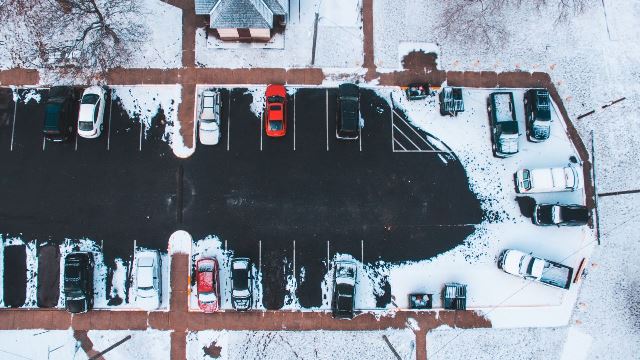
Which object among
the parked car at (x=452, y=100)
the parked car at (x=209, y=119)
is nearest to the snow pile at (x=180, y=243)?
the parked car at (x=209, y=119)

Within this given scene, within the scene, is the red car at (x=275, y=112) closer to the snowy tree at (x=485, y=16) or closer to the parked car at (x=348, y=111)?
the parked car at (x=348, y=111)

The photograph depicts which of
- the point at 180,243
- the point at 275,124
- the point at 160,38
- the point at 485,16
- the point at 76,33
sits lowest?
the point at 180,243

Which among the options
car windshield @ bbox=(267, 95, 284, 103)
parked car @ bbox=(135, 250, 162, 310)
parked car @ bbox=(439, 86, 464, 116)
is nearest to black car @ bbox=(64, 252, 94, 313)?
parked car @ bbox=(135, 250, 162, 310)

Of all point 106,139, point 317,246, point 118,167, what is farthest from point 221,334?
point 106,139

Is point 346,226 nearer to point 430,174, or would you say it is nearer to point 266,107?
point 430,174

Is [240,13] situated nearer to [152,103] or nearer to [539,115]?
[152,103]

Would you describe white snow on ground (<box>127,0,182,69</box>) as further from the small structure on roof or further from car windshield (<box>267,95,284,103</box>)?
car windshield (<box>267,95,284,103</box>)

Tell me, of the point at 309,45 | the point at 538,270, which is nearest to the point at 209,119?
the point at 309,45
